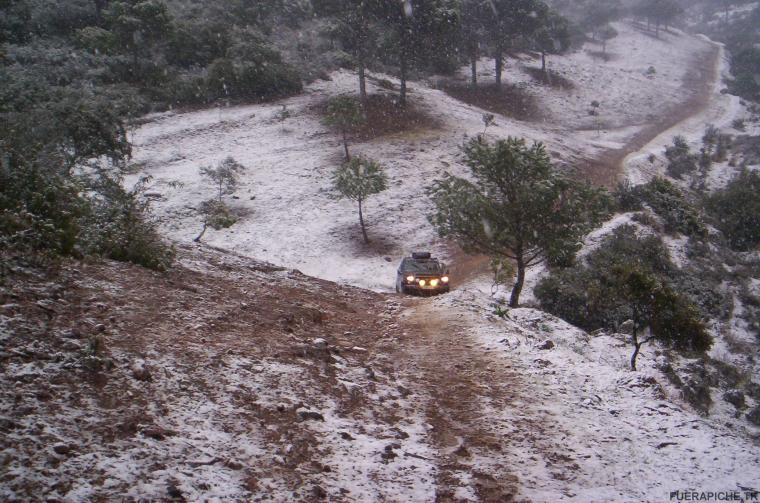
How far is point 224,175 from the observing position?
80.3 feet

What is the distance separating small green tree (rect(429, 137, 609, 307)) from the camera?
45.8 feet

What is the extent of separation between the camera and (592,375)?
8836 millimetres

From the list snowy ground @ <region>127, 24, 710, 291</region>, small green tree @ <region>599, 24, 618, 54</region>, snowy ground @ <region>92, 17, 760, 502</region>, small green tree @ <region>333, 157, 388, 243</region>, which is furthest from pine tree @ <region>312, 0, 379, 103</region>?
small green tree @ <region>599, 24, 618, 54</region>

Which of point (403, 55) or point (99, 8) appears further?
point (99, 8)

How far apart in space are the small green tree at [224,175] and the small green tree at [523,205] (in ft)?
45.0

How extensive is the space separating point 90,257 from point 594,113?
47316 mm

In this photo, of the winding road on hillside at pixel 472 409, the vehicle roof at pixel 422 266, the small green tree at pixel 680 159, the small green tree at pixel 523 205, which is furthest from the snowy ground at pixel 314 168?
the winding road on hillside at pixel 472 409

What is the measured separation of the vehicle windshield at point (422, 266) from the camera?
51.8ft

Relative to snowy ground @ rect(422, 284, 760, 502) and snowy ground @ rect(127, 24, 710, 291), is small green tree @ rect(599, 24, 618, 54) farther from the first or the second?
snowy ground @ rect(422, 284, 760, 502)

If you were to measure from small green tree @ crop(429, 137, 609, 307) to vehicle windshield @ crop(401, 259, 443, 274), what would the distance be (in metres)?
1.58

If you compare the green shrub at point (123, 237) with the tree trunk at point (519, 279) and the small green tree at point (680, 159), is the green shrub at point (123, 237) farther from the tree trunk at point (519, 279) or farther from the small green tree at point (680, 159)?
the small green tree at point (680, 159)

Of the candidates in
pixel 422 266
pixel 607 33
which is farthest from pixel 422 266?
pixel 607 33

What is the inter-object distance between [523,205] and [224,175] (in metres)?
16.0

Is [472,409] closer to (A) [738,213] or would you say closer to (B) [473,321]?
(B) [473,321]
